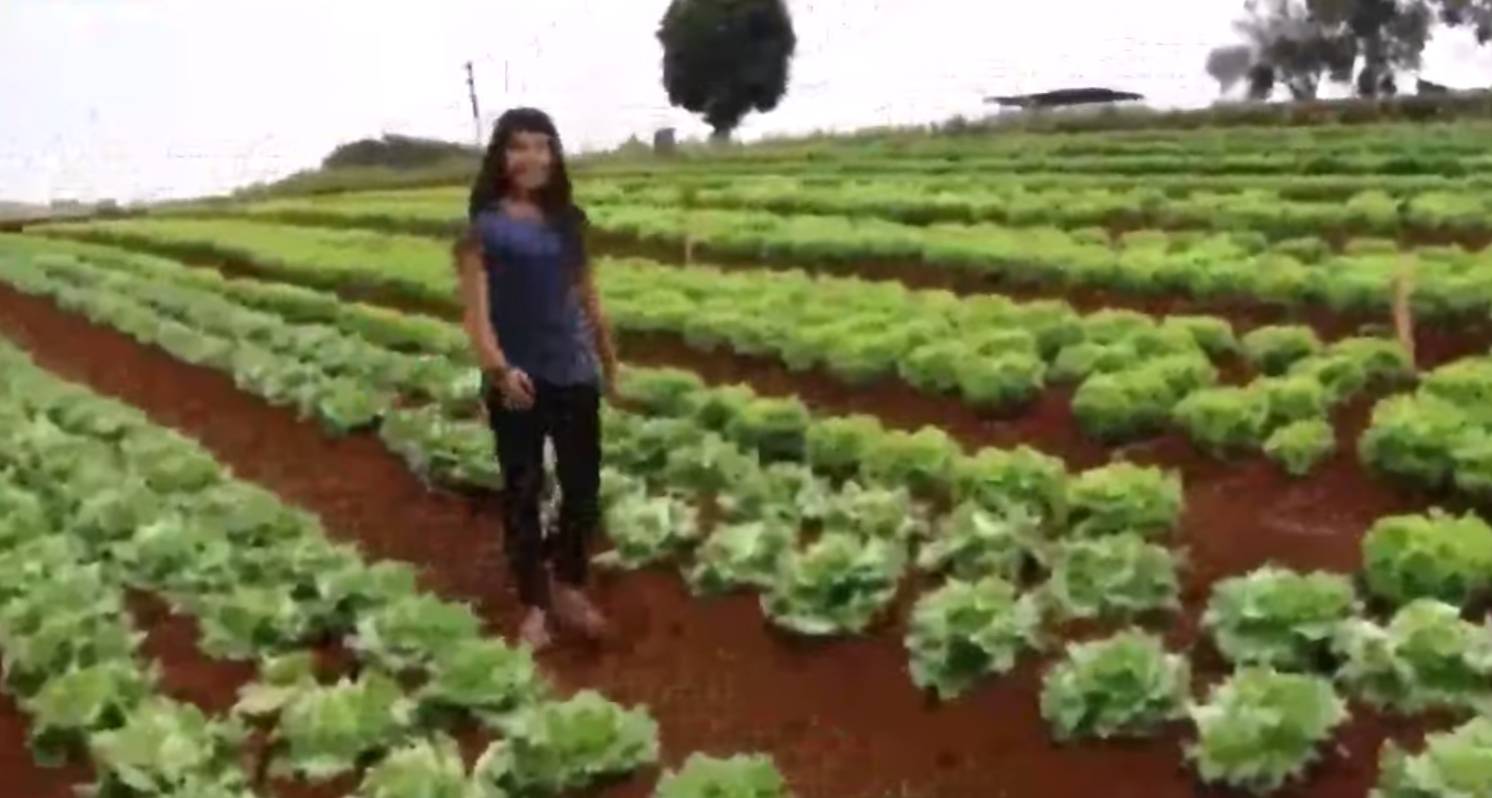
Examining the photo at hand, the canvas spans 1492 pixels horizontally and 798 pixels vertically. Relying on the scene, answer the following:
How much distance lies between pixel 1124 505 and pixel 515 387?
2.31 metres

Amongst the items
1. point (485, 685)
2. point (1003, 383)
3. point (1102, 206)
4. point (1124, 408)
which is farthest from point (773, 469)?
point (1102, 206)

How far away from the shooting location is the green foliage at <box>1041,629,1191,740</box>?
6.27m

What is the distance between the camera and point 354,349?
49.6ft

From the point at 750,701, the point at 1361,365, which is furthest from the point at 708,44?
the point at 750,701

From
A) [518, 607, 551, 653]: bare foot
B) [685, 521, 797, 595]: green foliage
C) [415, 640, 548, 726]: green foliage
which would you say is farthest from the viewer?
[685, 521, 797, 595]: green foliage

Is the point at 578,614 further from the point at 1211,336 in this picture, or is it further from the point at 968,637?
the point at 1211,336

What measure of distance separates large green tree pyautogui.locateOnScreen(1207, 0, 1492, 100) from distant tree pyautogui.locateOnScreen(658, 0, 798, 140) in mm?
13064

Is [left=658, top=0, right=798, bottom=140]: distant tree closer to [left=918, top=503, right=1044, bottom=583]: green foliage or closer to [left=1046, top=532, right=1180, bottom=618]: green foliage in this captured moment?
[left=918, top=503, right=1044, bottom=583]: green foliage

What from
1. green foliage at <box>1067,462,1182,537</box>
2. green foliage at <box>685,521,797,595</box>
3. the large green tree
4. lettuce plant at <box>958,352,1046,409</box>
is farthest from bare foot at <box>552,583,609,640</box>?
the large green tree

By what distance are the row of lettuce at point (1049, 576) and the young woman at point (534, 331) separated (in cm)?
80

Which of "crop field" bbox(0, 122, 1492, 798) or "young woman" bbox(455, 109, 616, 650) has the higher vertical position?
"young woman" bbox(455, 109, 616, 650)

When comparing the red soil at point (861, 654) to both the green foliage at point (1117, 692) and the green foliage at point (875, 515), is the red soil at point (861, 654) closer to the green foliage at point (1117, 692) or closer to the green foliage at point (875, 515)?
the green foliage at point (1117, 692)

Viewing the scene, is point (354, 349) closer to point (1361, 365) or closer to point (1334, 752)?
point (1361, 365)

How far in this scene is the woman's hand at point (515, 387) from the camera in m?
7.40
